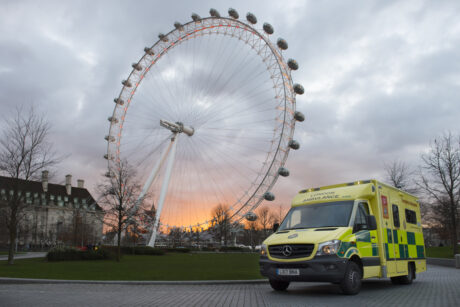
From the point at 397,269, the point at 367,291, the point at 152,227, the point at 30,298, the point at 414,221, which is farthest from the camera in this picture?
the point at 152,227

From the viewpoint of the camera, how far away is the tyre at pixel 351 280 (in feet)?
34.8

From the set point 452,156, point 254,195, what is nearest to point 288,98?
point 254,195

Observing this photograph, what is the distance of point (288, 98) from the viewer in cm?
3616

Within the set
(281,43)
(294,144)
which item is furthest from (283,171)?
(281,43)

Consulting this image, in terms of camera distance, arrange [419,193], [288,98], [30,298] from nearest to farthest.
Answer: [30,298], [288,98], [419,193]

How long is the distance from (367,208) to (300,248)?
2.94 meters

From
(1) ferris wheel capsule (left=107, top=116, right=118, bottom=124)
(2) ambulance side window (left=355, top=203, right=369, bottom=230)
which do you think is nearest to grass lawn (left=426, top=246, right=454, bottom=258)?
(2) ambulance side window (left=355, top=203, right=369, bottom=230)

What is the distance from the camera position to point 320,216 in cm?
1214

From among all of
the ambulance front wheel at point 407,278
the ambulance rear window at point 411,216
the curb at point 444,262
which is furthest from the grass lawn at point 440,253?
the ambulance front wheel at point 407,278

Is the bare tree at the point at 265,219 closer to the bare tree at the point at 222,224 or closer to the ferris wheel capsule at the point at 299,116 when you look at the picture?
the bare tree at the point at 222,224

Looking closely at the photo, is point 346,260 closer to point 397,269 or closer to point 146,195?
point 397,269

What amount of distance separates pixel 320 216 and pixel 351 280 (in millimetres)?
2100

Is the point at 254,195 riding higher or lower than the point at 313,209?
higher

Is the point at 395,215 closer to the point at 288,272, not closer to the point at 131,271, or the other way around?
the point at 288,272
